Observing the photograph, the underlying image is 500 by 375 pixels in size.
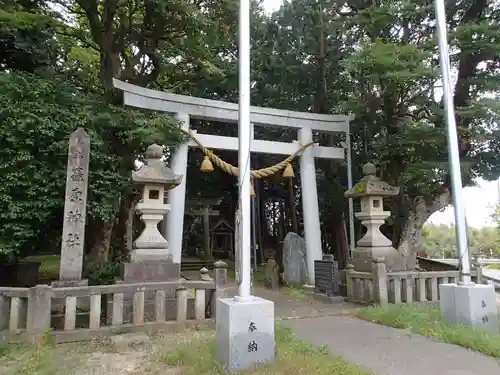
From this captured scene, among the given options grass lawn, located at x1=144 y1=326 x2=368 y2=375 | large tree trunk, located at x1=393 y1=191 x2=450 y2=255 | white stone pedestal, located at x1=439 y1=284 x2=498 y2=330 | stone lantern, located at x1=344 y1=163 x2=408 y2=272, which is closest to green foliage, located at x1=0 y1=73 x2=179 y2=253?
grass lawn, located at x1=144 y1=326 x2=368 y2=375

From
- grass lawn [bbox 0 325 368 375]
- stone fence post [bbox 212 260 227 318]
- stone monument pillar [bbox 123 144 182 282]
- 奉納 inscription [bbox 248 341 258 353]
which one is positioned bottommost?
grass lawn [bbox 0 325 368 375]

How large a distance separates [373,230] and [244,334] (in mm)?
5841

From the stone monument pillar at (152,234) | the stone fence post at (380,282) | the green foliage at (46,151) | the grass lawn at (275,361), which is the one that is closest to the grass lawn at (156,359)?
the grass lawn at (275,361)

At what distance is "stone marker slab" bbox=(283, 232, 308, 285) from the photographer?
479 inches

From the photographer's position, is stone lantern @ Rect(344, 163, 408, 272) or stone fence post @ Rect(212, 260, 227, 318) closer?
stone fence post @ Rect(212, 260, 227, 318)

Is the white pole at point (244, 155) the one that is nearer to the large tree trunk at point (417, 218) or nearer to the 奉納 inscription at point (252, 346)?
the 奉納 inscription at point (252, 346)

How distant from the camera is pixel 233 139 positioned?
11.6m

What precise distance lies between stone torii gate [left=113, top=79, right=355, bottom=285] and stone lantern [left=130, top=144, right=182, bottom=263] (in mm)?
2457

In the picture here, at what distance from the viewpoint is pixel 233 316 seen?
3.86 meters

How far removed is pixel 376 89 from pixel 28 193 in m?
10.5

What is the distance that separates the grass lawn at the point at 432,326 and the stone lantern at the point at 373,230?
4.52 ft

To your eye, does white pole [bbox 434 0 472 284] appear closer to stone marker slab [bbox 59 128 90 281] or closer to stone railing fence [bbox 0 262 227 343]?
stone railing fence [bbox 0 262 227 343]

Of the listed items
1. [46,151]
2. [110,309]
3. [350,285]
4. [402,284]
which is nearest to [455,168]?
[402,284]

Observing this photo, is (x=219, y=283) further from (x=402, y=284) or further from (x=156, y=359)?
(x=402, y=284)
